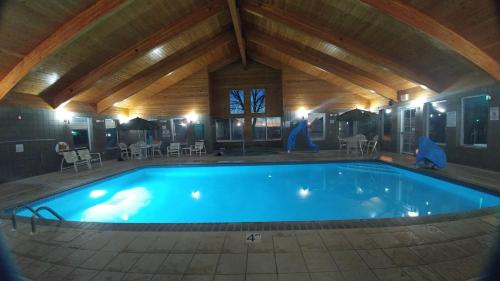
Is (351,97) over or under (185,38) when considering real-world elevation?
under

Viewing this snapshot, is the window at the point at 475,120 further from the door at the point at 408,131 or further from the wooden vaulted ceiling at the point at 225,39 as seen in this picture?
the door at the point at 408,131

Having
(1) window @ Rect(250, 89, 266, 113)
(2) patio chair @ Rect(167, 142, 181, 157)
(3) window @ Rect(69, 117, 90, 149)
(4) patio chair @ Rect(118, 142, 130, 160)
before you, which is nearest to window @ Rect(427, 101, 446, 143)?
(1) window @ Rect(250, 89, 266, 113)

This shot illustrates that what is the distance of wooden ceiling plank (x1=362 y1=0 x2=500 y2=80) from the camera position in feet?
13.3

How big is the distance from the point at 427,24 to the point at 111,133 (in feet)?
37.4

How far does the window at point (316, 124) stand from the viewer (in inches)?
438

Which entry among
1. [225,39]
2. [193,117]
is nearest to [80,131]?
[193,117]

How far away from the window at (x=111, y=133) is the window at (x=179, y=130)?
2623 mm

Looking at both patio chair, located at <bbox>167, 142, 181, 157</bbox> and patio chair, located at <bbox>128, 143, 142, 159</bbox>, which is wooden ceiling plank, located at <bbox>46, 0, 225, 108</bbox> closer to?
patio chair, located at <bbox>128, 143, 142, 159</bbox>

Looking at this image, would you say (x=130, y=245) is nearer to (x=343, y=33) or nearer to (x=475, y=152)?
(x=343, y=33)

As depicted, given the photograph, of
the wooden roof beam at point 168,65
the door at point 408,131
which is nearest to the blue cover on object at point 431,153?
the door at point 408,131

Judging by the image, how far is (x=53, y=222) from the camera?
9.69ft

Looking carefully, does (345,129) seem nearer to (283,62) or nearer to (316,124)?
(316,124)


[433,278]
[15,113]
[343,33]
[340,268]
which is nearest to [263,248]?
[340,268]

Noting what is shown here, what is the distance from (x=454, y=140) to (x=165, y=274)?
26.7 feet
